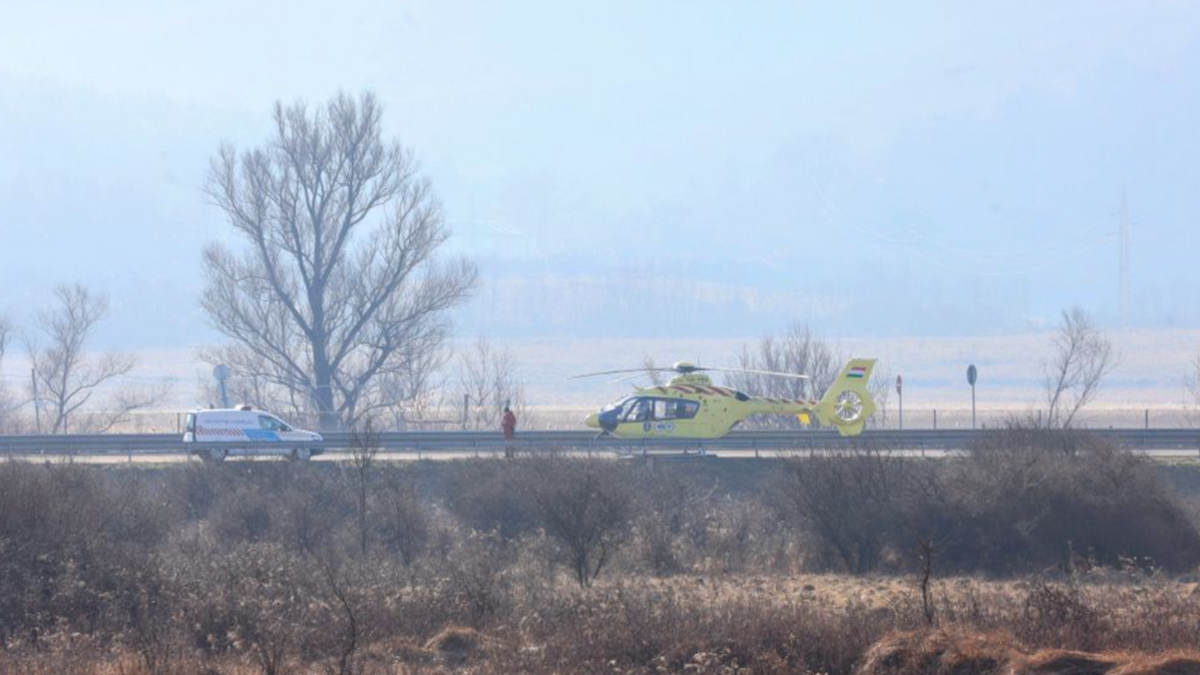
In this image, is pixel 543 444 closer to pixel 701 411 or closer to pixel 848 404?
pixel 701 411

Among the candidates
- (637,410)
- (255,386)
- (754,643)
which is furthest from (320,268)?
(754,643)

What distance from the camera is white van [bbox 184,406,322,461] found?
3872 centimetres

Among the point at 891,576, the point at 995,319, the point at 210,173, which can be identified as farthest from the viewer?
the point at 995,319

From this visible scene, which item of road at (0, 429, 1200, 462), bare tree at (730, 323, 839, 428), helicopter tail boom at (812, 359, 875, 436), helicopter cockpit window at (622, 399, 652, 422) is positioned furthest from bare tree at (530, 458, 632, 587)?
bare tree at (730, 323, 839, 428)

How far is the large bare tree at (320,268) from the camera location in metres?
54.8

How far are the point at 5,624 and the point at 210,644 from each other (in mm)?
3526

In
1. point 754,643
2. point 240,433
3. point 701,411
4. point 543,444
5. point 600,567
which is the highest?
point 701,411

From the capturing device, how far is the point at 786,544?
97.4 feet

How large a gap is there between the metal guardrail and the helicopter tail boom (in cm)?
49

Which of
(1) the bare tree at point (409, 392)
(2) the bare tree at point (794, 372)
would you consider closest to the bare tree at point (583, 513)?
(1) the bare tree at point (409, 392)

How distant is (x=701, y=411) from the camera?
3869cm

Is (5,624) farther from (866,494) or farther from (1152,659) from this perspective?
(866,494)

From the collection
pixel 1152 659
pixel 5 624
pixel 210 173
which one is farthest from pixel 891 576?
pixel 210 173

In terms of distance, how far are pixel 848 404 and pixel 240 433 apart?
56.2ft
